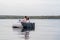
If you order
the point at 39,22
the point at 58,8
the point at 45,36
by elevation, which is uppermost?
the point at 58,8

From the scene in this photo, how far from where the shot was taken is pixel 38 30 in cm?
126

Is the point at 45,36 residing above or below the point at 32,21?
below

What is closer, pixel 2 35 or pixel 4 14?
pixel 2 35

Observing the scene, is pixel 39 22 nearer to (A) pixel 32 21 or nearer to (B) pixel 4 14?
(A) pixel 32 21

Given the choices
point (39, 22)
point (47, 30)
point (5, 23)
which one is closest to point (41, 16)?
point (39, 22)

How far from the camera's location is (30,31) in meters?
1.21

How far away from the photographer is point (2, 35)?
3.89 ft

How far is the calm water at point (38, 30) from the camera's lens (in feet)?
3.83

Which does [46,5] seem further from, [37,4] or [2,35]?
[2,35]

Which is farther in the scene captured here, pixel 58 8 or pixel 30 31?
pixel 58 8

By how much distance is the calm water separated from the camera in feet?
3.83

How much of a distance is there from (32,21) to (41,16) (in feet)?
0.44

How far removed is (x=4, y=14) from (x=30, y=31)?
1.17 ft

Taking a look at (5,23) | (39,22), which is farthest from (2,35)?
(39,22)
